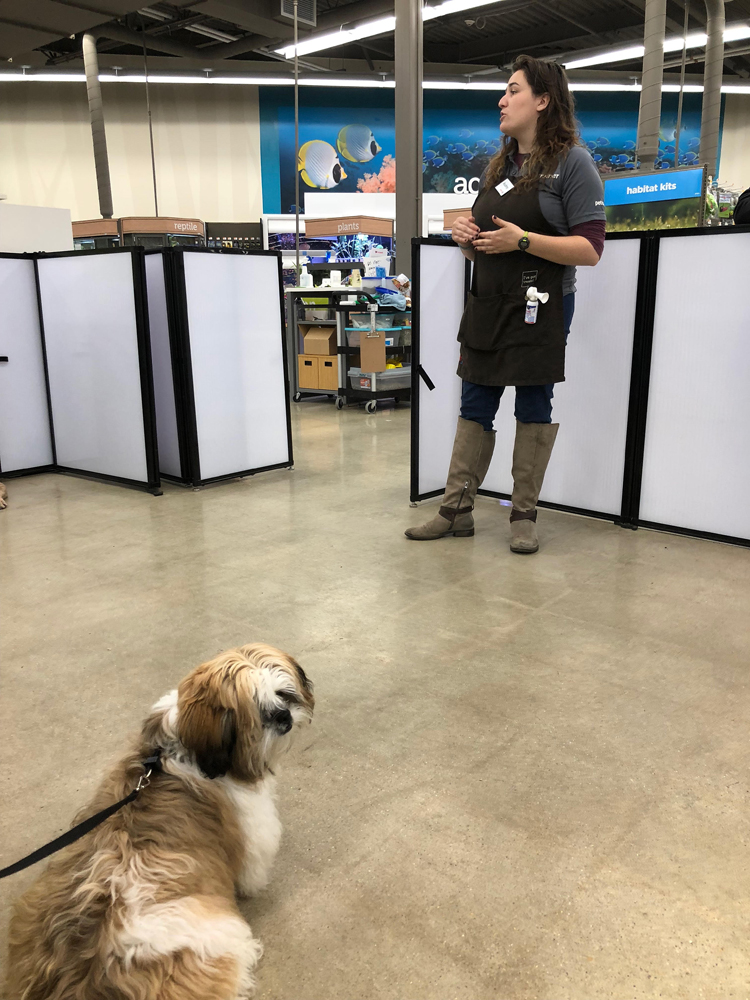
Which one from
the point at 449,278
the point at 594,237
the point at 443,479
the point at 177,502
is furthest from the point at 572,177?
the point at 177,502

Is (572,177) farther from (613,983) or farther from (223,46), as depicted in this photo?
(223,46)

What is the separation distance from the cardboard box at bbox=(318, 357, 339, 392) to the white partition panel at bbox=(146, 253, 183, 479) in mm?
3247

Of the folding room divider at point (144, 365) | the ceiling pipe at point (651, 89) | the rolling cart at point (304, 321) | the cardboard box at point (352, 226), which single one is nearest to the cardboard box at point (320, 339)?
the rolling cart at point (304, 321)

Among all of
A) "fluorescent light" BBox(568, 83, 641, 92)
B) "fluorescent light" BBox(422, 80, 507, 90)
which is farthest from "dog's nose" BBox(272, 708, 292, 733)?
"fluorescent light" BBox(568, 83, 641, 92)

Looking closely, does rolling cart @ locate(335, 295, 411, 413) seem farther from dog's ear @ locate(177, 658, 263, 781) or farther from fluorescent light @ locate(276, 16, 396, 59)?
dog's ear @ locate(177, 658, 263, 781)

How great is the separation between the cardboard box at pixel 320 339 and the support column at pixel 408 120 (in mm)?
1197

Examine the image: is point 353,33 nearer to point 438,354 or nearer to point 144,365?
point 144,365

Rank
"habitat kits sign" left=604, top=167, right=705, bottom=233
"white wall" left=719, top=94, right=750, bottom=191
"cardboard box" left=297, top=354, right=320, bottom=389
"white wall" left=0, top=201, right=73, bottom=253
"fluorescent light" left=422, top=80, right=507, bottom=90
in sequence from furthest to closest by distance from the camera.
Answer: "white wall" left=719, top=94, right=750, bottom=191 < "fluorescent light" left=422, top=80, right=507, bottom=90 < "cardboard box" left=297, top=354, right=320, bottom=389 < "white wall" left=0, top=201, right=73, bottom=253 < "habitat kits sign" left=604, top=167, right=705, bottom=233

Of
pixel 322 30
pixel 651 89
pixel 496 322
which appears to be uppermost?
pixel 322 30

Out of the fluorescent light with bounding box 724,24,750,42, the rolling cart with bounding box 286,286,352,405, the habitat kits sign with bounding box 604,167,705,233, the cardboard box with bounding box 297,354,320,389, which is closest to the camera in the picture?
the habitat kits sign with bounding box 604,167,705,233

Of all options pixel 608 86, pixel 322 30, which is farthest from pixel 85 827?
pixel 608 86

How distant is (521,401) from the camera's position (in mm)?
2939

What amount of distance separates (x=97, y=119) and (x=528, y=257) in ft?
35.2

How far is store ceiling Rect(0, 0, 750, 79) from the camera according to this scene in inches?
352
